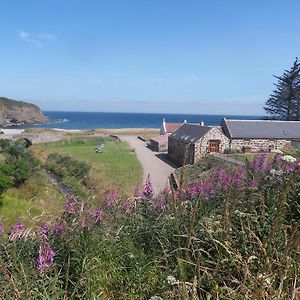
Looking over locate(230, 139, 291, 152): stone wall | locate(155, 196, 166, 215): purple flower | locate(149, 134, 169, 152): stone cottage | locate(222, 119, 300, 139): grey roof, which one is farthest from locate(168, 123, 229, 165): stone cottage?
locate(155, 196, 166, 215): purple flower

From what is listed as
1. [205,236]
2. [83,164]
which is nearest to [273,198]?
[205,236]

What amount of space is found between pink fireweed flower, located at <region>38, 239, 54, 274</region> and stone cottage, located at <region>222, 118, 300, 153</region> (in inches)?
1421

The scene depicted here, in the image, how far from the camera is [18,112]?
153000 mm

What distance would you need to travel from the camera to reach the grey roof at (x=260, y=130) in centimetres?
3953

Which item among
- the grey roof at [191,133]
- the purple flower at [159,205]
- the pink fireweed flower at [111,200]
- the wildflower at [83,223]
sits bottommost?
the grey roof at [191,133]

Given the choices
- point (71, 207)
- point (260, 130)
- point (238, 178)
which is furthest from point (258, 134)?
point (71, 207)

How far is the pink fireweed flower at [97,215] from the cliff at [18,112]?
5411 inches

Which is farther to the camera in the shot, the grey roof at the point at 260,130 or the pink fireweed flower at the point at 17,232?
the grey roof at the point at 260,130

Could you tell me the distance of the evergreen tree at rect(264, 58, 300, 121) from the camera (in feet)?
196

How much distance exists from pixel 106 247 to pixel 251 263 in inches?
49.6

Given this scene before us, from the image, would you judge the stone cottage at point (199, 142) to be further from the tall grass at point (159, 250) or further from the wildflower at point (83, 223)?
the wildflower at point (83, 223)

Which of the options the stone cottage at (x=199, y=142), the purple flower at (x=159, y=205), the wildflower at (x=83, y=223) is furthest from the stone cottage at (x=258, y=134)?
the wildflower at (x=83, y=223)

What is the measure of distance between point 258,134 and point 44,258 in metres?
38.4

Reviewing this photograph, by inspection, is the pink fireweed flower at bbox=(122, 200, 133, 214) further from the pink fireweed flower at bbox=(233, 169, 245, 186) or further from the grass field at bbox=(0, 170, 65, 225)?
the grass field at bbox=(0, 170, 65, 225)
